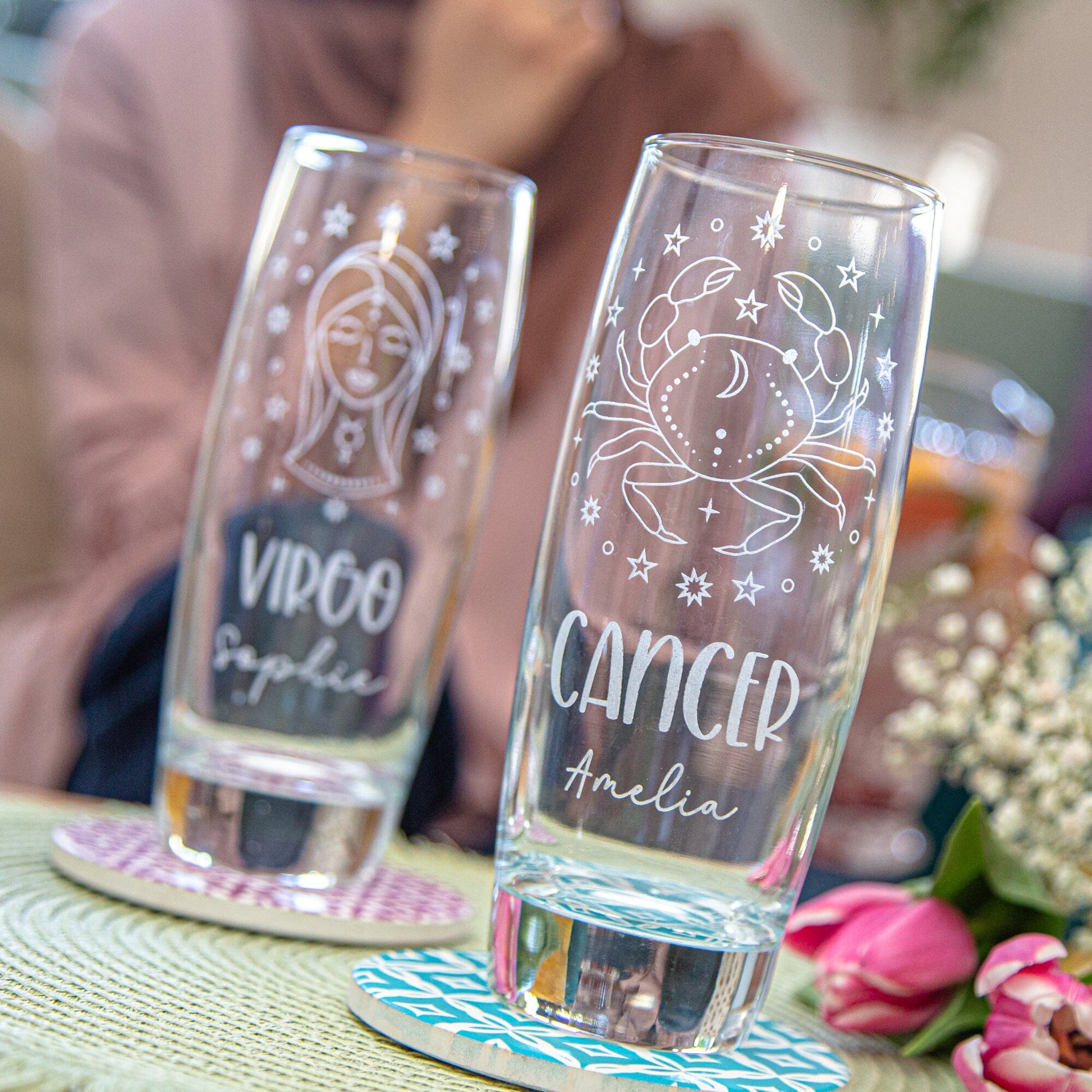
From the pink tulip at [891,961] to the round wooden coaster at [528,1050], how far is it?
0.03m

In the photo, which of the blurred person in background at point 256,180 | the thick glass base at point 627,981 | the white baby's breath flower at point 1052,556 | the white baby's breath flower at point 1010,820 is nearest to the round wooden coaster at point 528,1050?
the thick glass base at point 627,981

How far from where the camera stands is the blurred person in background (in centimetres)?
135

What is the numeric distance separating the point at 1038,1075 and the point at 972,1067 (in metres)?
0.02

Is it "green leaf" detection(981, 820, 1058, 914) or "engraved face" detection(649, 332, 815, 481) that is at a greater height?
"engraved face" detection(649, 332, 815, 481)

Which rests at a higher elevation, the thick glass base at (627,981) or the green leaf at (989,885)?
the green leaf at (989,885)

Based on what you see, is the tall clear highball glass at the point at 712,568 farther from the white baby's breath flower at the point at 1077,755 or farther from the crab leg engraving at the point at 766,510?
the white baby's breath flower at the point at 1077,755

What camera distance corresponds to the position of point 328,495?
455mm

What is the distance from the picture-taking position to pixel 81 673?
3.69ft

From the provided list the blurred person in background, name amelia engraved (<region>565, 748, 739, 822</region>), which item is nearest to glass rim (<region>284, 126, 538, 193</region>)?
name amelia engraved (<region>565, 748, 739, 822</region>)

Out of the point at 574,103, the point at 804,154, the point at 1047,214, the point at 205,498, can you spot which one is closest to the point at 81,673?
the point at 205,498

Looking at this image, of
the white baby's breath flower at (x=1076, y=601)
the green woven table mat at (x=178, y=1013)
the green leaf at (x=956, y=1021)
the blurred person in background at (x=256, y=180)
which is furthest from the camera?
the blurred person in background at (x=256, y=180)

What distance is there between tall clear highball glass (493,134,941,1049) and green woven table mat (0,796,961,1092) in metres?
0.05

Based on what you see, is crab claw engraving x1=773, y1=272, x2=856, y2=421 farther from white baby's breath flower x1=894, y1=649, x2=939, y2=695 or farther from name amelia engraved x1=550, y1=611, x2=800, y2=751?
white baby's breath flower x1=894, y1=649, x2=939, y2=695

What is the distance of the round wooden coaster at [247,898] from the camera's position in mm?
421
